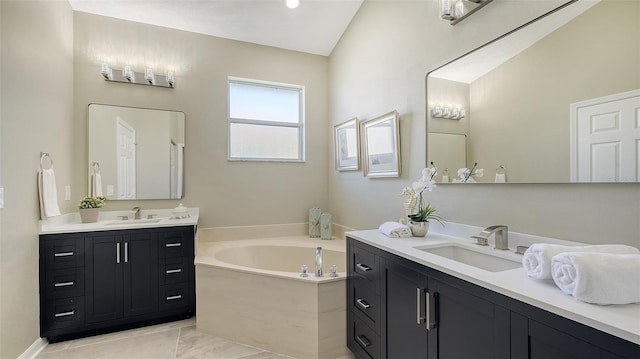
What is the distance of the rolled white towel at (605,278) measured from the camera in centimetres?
78

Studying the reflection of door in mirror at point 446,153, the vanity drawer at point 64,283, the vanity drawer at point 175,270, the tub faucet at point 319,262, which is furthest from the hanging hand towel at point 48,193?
the reflection of door in mirror at point 446,153

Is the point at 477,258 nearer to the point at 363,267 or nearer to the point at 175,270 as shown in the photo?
the point at 363,267

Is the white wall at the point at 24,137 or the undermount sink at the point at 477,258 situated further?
the white wall at the point at 24,137

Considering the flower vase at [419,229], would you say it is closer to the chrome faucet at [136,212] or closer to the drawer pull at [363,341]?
the drawer pull at [363,341]

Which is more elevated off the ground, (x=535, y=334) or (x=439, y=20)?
(x=439, y=20)

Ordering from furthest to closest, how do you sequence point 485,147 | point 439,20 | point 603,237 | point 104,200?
point 104,200 → point 439,20 → point 485,147 → point 603,237

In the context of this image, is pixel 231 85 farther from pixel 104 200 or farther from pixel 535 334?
pixel 535 334

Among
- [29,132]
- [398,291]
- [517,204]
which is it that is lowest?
[398,291]

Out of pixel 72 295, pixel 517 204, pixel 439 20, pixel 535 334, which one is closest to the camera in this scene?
pixel 535 334

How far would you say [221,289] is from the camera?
2355 millimetres

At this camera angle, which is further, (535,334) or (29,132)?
(29,132)

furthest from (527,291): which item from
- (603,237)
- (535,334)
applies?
(603,237)

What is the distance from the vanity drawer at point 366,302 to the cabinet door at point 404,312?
0.10 meters

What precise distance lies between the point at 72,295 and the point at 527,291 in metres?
3.02
